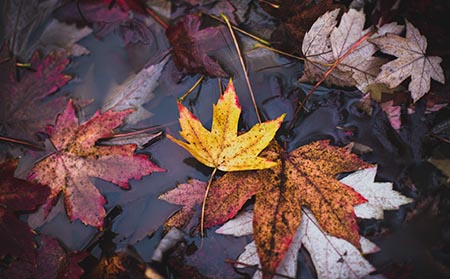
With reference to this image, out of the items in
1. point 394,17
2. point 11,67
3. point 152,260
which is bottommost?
Result: point 152,260

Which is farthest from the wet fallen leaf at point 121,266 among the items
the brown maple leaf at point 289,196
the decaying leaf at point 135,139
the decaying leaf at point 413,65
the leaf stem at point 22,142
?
the decaying leaf at point 413,65

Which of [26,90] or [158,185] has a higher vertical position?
[26,90]

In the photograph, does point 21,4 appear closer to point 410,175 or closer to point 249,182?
point 249,182

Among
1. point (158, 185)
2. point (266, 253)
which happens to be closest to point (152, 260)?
point (158, 185)

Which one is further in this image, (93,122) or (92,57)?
(92,57)

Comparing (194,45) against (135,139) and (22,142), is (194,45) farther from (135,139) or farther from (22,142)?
(22,142)

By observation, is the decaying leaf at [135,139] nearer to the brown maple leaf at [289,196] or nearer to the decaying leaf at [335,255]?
the brown maple leaf at [289,196]

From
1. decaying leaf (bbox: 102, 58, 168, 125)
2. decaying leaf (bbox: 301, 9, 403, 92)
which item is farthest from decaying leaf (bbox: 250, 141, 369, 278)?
decaying leaf (bbox: 102, 58, 168, 125)

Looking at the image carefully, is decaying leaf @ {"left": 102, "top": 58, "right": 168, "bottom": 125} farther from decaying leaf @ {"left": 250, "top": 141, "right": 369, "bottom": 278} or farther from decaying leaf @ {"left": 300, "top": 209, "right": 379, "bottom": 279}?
decaying leaf @ {"left": 300, "top": 209, "right": 379, "bottom": 279}

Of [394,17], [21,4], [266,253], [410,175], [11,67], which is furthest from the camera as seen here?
[21,4]
